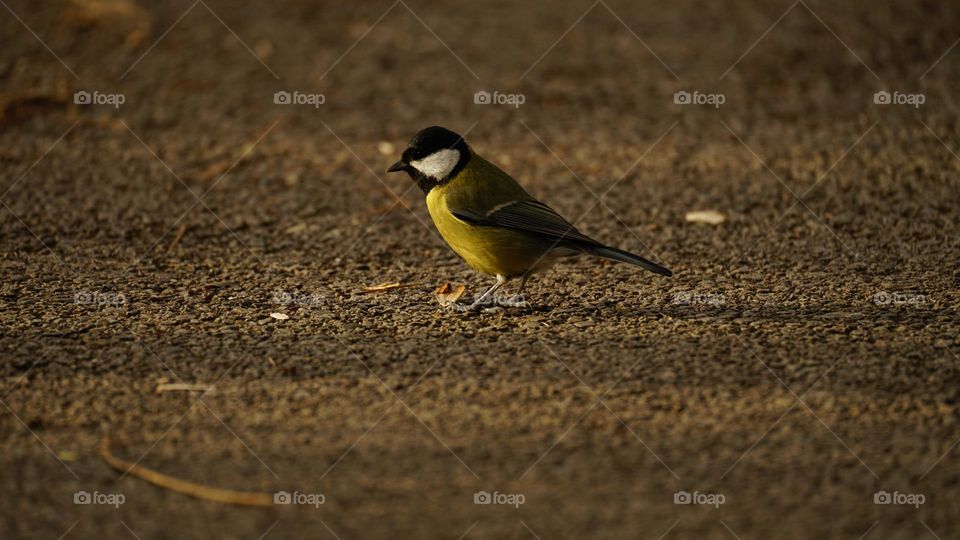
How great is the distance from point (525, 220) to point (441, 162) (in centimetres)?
53

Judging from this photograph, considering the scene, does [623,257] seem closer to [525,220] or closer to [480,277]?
[525,220]

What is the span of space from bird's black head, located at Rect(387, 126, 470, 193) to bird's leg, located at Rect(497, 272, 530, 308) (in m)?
0.59

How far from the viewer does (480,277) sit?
5.38 m

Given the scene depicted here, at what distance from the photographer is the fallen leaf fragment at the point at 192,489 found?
10.5 ft

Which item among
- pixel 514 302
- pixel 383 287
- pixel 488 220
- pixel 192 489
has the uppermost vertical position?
pixel 488 220

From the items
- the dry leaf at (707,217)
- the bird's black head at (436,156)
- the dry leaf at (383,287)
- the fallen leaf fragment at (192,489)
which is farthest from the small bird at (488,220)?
the fallen leaf fragment at (192,489)

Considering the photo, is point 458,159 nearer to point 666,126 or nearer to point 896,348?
point 896,348

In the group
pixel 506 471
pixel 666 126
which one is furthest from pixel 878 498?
pixel 666 126

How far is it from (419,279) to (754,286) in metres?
1.62

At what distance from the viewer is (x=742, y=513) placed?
314 cm

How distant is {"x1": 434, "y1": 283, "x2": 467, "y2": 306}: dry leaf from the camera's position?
489 cm

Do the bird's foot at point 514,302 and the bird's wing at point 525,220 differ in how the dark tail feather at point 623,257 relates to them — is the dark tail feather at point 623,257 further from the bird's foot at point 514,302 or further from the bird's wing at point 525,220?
the bird's foot at point 514,302

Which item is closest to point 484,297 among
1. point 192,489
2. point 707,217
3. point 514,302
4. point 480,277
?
point 514,302

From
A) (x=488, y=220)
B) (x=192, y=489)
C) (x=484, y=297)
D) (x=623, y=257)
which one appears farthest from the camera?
(x=484, y=297)
